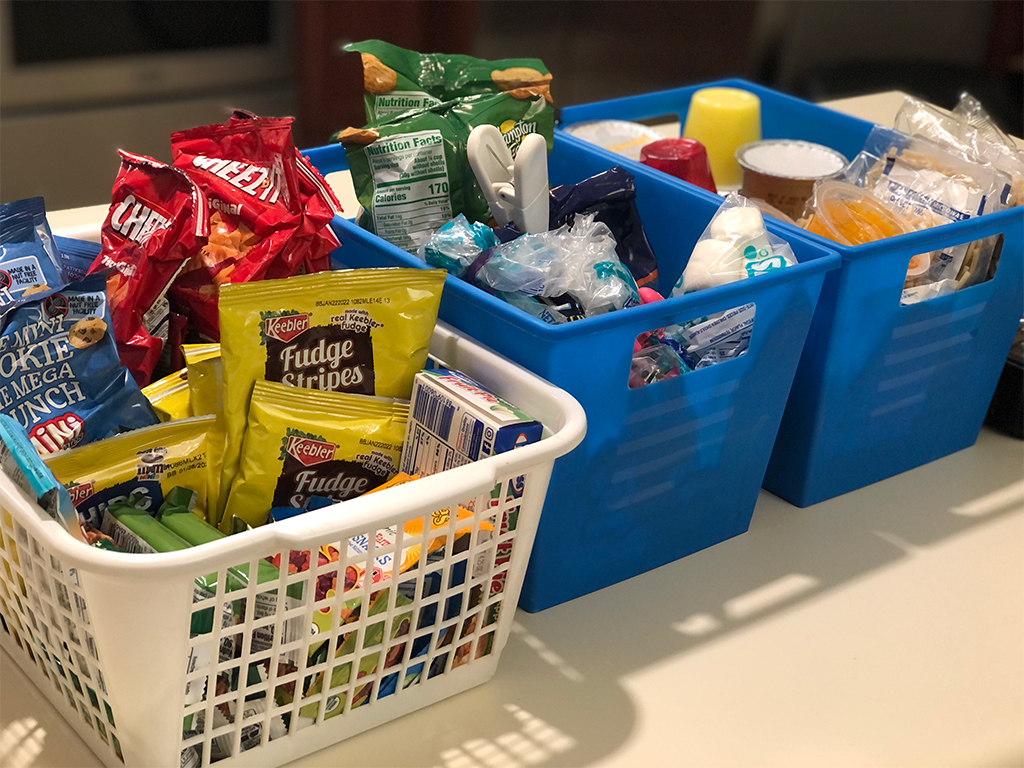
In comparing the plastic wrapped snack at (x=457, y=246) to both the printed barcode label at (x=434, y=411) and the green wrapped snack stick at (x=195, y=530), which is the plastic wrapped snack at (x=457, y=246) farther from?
the green wrapped snack stick at (x=195, y=530)

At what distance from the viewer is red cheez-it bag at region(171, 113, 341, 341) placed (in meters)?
0.81

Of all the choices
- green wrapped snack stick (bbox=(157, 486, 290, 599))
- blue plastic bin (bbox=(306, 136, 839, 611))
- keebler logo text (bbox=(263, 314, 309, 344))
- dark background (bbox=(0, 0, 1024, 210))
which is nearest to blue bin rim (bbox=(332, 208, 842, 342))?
blue plastic bin (bbox=(306, 136, 839, 611))

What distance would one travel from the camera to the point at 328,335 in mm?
735

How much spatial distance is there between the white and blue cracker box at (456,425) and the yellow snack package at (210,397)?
12 centimetres

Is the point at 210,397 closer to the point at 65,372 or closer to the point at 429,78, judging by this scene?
the point at 65,372

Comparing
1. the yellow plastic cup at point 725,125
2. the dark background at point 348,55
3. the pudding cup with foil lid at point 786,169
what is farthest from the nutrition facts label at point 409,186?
the dark background at point 348,55

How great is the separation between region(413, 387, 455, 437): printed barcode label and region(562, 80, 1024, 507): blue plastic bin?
1.08 ft

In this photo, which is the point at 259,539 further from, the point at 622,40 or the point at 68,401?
the point at 622,40

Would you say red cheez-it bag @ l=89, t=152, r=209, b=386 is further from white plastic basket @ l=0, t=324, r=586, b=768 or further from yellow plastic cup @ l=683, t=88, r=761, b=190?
yellow plastic cup @ l=683, t=88, r=761, b=190

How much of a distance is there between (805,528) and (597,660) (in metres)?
0.25

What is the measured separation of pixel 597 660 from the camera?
2.48 ft

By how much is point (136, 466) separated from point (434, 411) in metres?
0.19

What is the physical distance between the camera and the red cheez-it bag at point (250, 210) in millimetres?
809

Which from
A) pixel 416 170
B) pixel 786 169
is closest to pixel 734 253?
pixel 416 170
